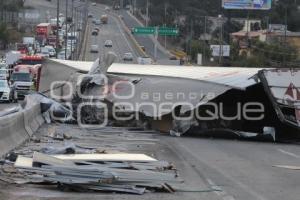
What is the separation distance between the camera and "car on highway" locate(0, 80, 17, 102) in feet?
152

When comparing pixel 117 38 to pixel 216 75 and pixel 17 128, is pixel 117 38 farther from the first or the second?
pixel 17 128

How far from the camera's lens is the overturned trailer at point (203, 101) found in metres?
24.9

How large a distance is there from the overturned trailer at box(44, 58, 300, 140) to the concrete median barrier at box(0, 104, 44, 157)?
3.82 meters

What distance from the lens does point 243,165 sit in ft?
53.7

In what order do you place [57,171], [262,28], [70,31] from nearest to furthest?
[57,171], [70,31], [262,28]

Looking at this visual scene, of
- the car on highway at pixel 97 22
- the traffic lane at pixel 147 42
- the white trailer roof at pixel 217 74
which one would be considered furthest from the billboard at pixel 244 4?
the white trailer roof at pixel 217 74

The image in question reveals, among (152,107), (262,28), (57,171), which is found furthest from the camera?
(262,28)

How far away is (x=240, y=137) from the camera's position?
1027 inches

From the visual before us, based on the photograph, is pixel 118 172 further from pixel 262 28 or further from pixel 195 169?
pixel 262 28

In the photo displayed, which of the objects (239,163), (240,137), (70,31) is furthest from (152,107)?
(70,31)

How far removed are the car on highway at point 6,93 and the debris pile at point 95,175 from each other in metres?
34.1

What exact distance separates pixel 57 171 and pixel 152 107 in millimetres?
16198

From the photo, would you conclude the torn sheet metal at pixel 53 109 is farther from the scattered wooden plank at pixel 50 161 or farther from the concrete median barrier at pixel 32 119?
the scattered wooden plank at pixel 50 161

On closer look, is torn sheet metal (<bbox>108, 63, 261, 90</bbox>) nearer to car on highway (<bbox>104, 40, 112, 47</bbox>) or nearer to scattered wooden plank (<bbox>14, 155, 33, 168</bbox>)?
scattered wooden plank (<bbox>14, 155, 33, 168</bbox>)
